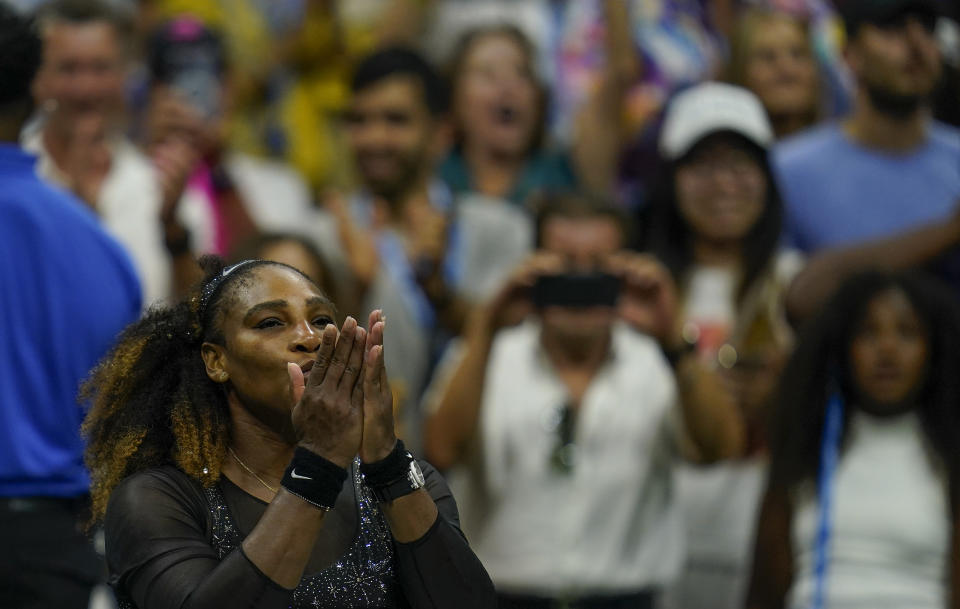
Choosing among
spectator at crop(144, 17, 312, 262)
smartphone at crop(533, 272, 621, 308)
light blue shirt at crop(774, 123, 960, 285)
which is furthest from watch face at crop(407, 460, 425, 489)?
light blue shirt at crop(774, 123, 960, 285)

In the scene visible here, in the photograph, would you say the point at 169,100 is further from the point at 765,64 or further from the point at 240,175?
the point at 765,64

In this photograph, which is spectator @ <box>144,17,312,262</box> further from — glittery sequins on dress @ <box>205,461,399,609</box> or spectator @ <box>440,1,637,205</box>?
glittery sequins on dress @ <box>205,461,399,609</box>

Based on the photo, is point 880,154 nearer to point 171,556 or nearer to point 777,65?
point 777,65

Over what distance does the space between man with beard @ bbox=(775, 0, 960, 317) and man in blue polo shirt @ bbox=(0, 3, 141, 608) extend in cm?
269

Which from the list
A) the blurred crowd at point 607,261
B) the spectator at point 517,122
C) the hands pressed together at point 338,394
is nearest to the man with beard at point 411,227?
the blurred crowd at point 607,261

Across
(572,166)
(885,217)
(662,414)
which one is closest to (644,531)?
(662,414)

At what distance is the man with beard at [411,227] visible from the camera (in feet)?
18.1

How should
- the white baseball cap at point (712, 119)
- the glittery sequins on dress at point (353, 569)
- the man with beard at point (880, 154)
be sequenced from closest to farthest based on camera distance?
the glittery sequins on dress at point (353, 569)
the man with beard at point (880, 154)
the white baseball cap at point (712, 119)

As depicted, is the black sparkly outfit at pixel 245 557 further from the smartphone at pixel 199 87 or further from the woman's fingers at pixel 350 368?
the smartphone at pixel 199 87

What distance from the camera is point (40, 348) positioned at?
399 cm

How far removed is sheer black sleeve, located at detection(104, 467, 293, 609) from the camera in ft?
8.16

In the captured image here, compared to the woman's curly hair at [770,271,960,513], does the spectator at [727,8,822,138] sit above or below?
above

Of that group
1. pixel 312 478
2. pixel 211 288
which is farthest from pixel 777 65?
pixel 312 478

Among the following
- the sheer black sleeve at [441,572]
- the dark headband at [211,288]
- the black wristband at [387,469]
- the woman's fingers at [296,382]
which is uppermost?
the dark headband at [211,288]
